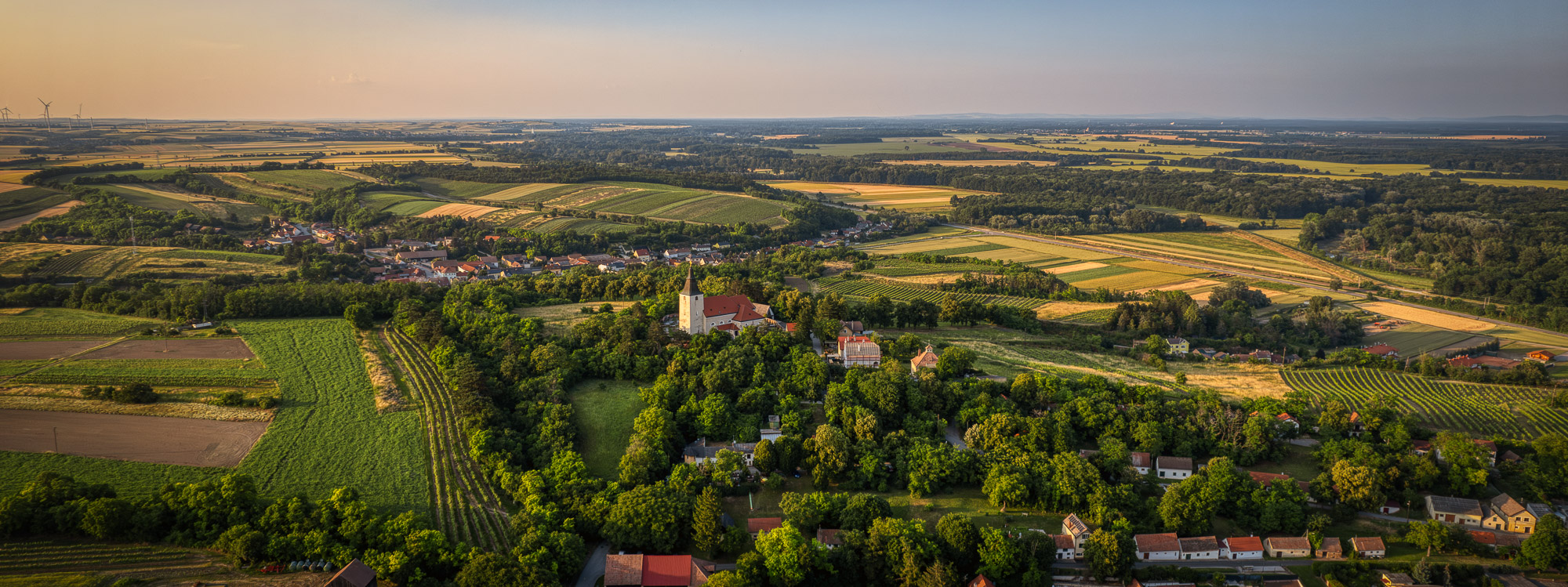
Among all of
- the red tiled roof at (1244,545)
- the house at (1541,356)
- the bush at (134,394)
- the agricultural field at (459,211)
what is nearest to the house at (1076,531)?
the red tiled roof at (1244,545)

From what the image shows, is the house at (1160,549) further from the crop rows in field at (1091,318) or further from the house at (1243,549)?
the crop rows in field at (1091,318)

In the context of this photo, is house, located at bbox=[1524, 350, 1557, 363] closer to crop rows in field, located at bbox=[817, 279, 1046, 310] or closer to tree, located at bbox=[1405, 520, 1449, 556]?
crop rows in field, located at bbox=[817, 279, 1046, 310]

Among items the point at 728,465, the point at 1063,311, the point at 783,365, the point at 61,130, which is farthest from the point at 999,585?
the point at 61,130

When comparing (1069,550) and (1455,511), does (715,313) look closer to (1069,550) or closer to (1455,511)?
(1069,550)

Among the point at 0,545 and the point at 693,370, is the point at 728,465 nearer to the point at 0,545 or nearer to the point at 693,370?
the point at 693,370

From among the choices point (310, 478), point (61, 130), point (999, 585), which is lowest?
point (999, 585)

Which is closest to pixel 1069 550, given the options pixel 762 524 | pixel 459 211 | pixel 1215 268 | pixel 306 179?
pixel 762 524
